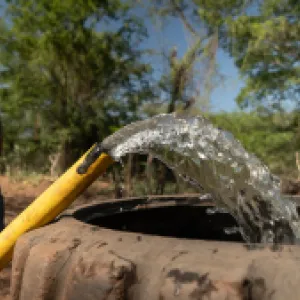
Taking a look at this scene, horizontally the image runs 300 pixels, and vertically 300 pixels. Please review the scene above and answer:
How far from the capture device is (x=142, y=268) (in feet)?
2.70

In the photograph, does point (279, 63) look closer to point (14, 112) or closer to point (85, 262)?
point (14, 112)

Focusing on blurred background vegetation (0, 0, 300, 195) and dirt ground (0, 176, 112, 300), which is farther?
blurred background vegetation (0, 0, 300, 195)

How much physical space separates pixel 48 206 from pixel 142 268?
48cm

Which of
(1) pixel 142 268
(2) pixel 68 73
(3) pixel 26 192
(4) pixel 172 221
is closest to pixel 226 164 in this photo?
(4) pixel 172 221

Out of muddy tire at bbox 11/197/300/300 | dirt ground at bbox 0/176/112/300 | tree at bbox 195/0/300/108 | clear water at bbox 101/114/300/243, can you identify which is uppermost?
tree at bbox 195/0/300/108

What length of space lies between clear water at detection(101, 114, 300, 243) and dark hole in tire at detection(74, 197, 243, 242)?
0.32 metres

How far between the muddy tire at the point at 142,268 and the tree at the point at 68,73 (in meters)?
10.4

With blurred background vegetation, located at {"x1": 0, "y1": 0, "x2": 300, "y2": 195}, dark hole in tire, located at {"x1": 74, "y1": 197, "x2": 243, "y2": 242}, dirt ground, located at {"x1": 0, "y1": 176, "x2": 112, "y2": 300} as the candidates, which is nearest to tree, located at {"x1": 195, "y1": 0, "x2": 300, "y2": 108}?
blurred background vegetation, located at {"x1": 0, "y1": 0, "x2": 300, "y2": 195}

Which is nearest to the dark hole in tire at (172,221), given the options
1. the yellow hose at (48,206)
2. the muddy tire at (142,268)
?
the yellow hose at (48,206)

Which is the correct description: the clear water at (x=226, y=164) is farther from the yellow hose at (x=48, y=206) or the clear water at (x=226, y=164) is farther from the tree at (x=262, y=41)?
the tree at (x=262, y=41)

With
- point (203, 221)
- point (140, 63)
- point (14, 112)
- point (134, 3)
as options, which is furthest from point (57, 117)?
point (203, 221)

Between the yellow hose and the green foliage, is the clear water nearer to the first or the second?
the yellow hose

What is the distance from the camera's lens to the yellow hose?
3.93 ft

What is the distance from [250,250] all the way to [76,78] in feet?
36.9
